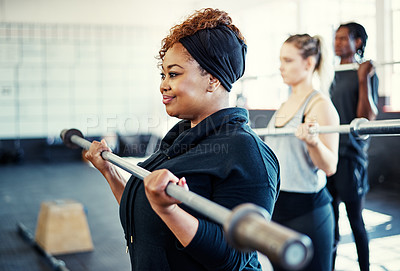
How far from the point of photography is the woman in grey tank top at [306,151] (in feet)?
6.23

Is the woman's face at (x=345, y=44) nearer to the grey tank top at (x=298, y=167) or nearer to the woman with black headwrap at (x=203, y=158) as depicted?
the grey tank top at (x=298, y=167)

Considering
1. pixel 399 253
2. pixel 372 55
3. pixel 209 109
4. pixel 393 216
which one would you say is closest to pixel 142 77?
pixel 372 55

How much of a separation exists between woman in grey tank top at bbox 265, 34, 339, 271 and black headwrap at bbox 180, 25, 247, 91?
2.21 feet

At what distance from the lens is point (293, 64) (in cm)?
210

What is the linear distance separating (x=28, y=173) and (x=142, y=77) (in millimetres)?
3637

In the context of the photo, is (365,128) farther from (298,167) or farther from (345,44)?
(345,44)

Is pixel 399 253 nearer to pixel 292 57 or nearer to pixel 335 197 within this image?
pixel 335 197

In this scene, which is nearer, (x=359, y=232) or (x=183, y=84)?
(x=183, y=84)

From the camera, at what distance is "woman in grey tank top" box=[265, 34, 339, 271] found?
1.90 metres

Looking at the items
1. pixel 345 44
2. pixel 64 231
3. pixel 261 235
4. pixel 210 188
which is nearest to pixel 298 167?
pixel 345 44

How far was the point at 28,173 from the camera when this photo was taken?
845cm

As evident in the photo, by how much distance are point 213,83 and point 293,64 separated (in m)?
0.93

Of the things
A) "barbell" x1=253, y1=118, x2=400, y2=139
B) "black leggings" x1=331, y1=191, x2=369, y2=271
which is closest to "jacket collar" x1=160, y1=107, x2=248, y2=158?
"barbell" x1=253, y1=118, x2=400, y2=139

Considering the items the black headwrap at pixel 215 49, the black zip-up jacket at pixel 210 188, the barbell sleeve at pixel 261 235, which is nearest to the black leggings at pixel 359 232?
the black zip-up jacket at pixel 210 188
